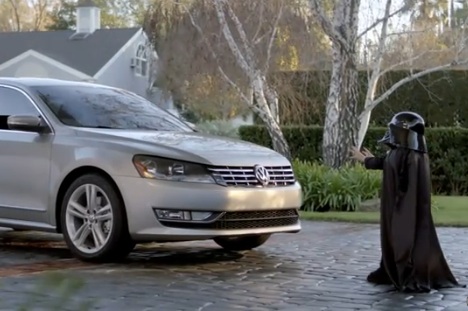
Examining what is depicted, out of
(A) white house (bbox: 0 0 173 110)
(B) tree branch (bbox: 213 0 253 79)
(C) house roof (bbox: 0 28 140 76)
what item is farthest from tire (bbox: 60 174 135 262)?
(C) house roof (bbox: 0 28 140 76)

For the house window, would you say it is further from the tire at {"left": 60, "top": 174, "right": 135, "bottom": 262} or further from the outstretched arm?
the outstretched arm

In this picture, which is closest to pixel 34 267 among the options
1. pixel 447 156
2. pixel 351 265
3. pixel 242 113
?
pixel 351 265

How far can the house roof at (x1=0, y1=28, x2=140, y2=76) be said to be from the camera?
39781mm

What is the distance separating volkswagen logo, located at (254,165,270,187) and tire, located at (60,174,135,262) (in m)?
1.20

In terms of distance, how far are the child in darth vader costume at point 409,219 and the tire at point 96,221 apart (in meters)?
2.28

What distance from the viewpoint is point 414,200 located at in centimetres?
661

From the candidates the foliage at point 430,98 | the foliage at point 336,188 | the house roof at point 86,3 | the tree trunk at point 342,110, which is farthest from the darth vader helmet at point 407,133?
the house roof at point 86,3

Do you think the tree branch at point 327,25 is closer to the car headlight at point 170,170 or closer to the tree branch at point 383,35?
the tree branch at point 383,35

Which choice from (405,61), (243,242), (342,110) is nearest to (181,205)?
(243,242)

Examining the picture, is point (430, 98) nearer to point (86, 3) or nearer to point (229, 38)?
point (229, 38)

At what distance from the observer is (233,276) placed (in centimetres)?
726

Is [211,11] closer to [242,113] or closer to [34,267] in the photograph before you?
[242,113]

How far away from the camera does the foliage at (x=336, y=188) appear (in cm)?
1421

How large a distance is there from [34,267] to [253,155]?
7.01ft
